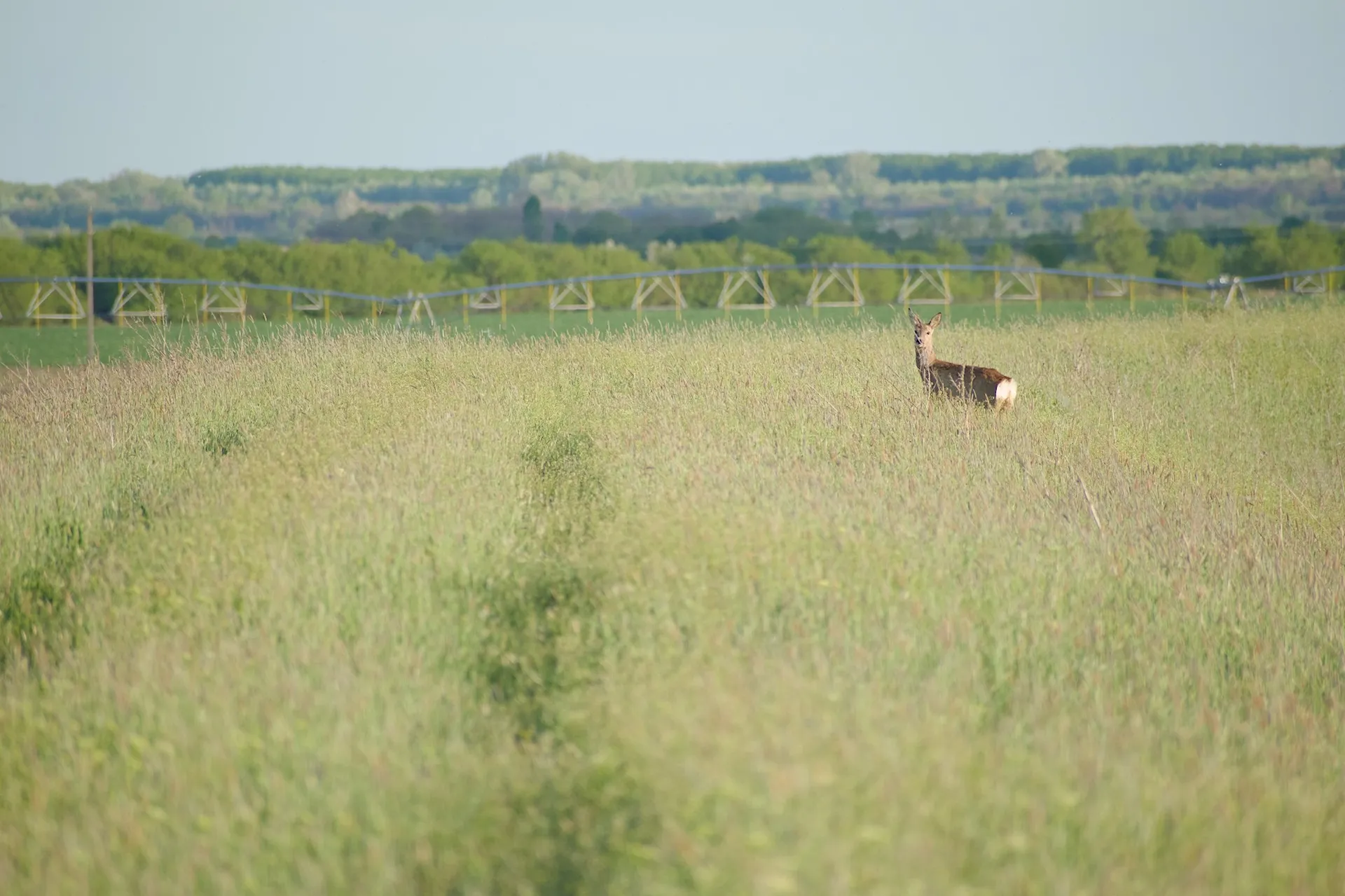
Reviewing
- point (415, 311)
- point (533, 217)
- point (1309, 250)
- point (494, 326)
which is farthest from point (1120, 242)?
point (415, 311)

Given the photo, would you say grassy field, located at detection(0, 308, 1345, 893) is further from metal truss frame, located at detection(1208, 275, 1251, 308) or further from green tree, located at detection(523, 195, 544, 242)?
green tree, located at detection(523, 195, 544, 242)

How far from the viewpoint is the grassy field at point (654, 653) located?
4285mm

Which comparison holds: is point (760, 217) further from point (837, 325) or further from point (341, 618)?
point (341, 618)

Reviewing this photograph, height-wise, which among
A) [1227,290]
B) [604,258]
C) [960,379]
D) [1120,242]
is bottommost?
[960,379]

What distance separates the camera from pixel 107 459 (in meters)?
10.3

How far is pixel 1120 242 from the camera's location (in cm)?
13238

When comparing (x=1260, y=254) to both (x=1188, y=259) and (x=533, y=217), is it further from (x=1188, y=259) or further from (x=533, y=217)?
(x=533, y=217)

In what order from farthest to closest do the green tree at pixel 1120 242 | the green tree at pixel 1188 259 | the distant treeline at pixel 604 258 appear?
the green tree at pixel 1120 242 < the green tree at pixel 1188 259 < the distant treeline at pixel 604 258

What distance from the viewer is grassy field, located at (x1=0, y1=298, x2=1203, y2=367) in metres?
17.9

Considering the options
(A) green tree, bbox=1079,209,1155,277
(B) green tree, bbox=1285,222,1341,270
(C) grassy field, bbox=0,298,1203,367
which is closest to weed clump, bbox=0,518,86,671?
(C) grassy field, bbox=0,298,1203,367

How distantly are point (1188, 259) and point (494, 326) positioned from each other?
108 m

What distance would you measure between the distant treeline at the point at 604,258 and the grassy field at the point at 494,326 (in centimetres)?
5271

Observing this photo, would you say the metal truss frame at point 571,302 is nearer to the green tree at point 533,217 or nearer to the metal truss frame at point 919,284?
the metal truss frame at point 919,284

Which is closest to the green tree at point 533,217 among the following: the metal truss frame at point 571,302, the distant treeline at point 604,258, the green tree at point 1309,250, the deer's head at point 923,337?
the distant treeline at point 604,258
